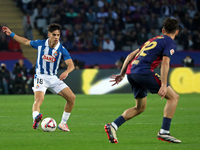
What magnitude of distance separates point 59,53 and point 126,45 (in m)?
14.7

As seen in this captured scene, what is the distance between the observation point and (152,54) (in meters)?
6.38

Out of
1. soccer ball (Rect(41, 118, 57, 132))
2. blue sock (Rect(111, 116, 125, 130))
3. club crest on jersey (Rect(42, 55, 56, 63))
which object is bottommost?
soccer ball (Rect(41, 118, 57, 132))

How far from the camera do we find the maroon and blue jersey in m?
6.29

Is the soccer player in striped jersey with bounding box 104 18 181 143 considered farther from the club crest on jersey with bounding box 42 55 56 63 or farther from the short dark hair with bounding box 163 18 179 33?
the club crest on jersey with bounding box 42 55 56 63

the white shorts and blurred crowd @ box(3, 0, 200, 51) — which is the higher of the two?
blurred crowd @ box(3, 0, 200, 51)

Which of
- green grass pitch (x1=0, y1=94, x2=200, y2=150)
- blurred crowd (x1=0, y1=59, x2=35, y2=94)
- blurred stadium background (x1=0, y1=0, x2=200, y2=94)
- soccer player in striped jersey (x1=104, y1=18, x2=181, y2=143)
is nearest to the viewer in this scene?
green grass pitch (x1=0, y1=94, x2=200, y2=150)

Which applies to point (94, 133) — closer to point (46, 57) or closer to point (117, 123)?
point (117, 123)

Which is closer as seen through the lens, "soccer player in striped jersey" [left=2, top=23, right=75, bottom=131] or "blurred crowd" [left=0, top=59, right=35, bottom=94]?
"soccer player in striped jersey" [left=2, top=23, right=75, bottom=131]

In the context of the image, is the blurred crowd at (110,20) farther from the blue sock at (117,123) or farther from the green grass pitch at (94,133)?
the blue sock at (117,123)

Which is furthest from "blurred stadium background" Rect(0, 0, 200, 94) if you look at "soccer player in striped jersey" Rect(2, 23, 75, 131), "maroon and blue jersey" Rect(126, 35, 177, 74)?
"maroon and blue jersey" Rect(126, 35, 177, 74)

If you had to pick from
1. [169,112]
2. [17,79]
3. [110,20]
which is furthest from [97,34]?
[169,112]

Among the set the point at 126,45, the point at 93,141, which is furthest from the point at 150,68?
the point at 126,45

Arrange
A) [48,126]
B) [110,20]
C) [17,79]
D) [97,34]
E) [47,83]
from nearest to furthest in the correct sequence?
[48,126] → [47,83] → [17,79] → [97,34] → [110,20]

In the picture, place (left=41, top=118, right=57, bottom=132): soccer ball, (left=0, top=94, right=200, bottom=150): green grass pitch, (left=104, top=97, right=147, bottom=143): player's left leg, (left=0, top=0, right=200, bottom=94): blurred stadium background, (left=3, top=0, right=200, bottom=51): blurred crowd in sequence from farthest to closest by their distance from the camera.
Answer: (left=3, top=0, right=200, bottom=51): blurred crowd
(left=0, top=0, right=200, bottom=94): blurred stadium background
(left=41, top=118, right=57, bottom=132): soccer ball
(left=104, top=97, right=147, bottom=143): player's left leg
(left=0, top=94, right=200, bottom=150): green grass pitch
